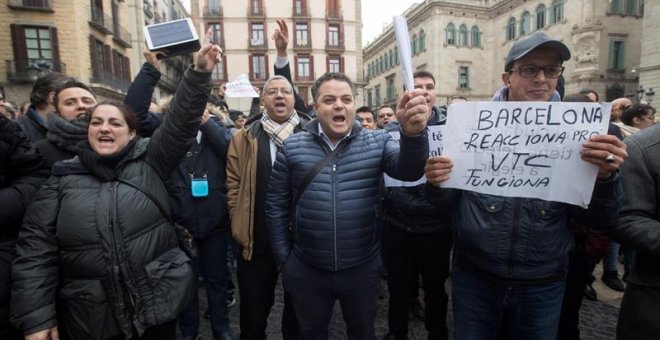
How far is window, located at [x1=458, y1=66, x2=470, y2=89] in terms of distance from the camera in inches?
1496

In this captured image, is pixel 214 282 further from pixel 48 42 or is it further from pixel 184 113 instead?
pixel 48 42

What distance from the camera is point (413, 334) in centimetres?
340

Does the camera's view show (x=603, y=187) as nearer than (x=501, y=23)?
Yes

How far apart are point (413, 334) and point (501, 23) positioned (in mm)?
40778

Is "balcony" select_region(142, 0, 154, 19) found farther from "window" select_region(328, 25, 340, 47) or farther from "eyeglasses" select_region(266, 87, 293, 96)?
"eyeglasses" select_region(266, 87, 293, 96)

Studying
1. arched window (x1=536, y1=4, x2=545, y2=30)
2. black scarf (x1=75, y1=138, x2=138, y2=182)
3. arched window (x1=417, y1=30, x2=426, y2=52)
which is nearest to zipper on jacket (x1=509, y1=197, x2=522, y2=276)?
black scarf (x1=75, y1=138, x2=138, y2=182)

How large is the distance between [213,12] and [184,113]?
36484 millimetres

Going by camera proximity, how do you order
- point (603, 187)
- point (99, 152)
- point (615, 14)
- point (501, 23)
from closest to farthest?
point (603, 187), point (99, 152), point (615, 14), point (501, 23)

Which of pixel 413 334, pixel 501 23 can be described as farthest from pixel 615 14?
Answer: pixel 413 334

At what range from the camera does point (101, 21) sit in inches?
852

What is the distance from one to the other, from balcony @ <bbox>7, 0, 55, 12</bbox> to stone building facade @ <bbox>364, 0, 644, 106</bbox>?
3004 cm

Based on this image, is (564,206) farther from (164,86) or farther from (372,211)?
(164,86)

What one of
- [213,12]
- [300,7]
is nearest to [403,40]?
[300,7]

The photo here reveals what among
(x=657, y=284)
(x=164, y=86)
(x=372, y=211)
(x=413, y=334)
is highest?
(x=164, y=86)
